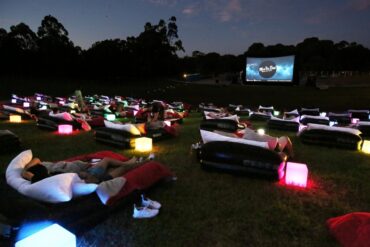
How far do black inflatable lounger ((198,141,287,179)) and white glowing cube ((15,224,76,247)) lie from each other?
118 inches

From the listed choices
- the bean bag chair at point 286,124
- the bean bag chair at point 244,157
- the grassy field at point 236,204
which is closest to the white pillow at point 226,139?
the bean bag chair at point 244,157

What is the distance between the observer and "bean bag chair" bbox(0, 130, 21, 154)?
258 inches

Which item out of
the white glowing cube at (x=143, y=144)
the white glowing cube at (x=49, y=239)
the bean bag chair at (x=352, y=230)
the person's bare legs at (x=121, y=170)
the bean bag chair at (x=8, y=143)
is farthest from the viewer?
the white glowing cube at (x=143, y=144)

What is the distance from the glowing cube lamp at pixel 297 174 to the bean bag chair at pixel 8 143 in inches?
247

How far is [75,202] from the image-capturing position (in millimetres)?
3246

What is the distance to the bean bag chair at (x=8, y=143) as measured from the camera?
6.55 m

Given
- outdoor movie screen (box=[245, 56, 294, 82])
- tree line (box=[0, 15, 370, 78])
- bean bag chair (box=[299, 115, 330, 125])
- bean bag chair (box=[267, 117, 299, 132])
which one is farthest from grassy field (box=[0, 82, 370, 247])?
tree line (box=[0, 15, 370, 78])

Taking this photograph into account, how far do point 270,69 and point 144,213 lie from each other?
1031 inches

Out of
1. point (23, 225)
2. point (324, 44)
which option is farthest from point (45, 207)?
point (324, 44)

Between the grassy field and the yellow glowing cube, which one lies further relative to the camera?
the yellow glowing cube

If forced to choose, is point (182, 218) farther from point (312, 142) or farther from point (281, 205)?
point (312, 142)

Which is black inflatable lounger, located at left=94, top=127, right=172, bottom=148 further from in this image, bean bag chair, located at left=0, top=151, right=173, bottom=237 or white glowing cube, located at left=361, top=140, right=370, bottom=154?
white glowing cube, located at left=361, top=140, right=370, bottom=154

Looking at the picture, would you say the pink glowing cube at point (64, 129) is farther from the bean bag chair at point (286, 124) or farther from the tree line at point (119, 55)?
the tree line at point (119, 55)

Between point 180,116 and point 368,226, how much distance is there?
34.6 feet
